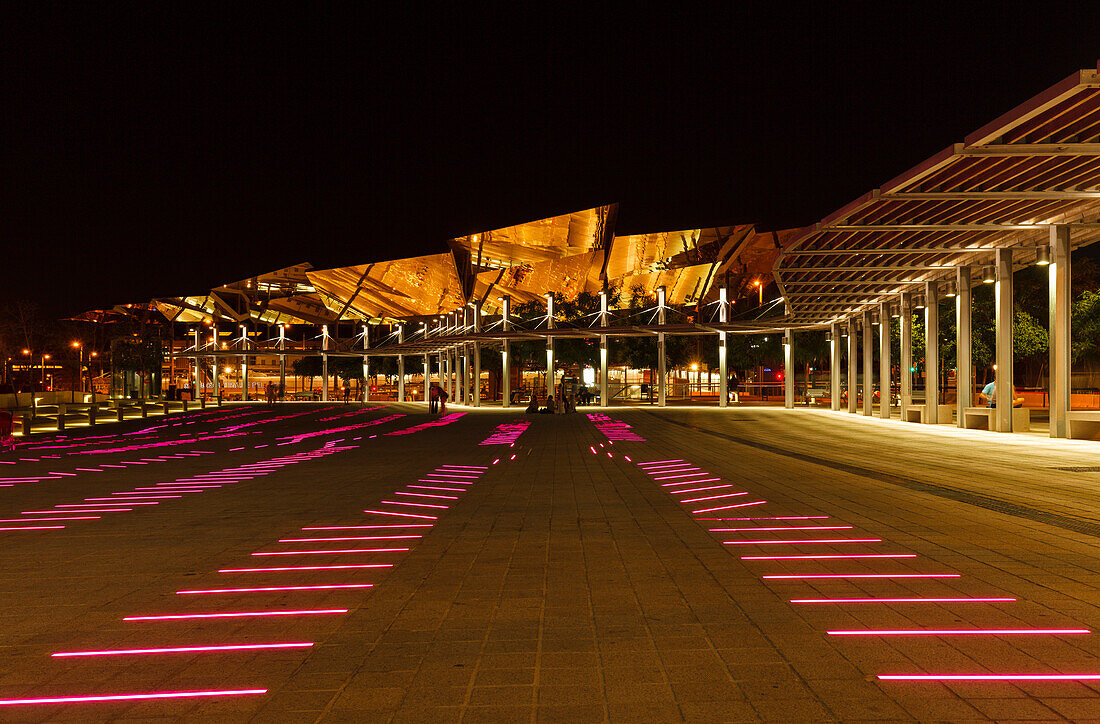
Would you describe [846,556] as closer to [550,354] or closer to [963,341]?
[963,341]

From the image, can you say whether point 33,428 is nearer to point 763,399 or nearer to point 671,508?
point 671,508

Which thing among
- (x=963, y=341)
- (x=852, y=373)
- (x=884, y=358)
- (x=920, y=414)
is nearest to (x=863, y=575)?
(x=963, y=341)

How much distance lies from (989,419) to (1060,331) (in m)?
4.43

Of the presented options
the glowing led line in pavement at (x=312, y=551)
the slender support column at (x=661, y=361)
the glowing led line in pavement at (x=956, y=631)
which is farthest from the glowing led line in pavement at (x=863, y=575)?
the slender support column at (x=661, y=361)

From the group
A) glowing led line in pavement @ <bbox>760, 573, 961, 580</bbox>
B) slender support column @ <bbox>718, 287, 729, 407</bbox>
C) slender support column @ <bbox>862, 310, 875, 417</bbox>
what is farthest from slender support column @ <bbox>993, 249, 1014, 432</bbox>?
slender support column @ <bbox>718, 287, 729, 407</bbox>

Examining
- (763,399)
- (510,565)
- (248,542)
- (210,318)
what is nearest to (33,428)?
(248,542)

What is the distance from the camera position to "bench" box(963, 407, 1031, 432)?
874 inches

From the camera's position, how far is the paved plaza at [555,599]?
3.76 metres

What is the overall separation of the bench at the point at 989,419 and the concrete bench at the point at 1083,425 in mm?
2789

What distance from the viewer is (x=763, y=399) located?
58281 mm

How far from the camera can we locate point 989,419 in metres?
23.1

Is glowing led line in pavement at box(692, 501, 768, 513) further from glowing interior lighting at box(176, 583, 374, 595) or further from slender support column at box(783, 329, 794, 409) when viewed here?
slender support column at box(783, 329, 794, 409)

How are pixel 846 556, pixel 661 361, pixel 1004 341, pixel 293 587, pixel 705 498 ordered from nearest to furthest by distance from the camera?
1. pixel 293 587
2. pixel 846 556
3. pixel 705 498
4. pixel 1004 341
5. pixel 661 361

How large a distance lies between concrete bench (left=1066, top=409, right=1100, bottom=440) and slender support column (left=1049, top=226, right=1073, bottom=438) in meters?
0.09
